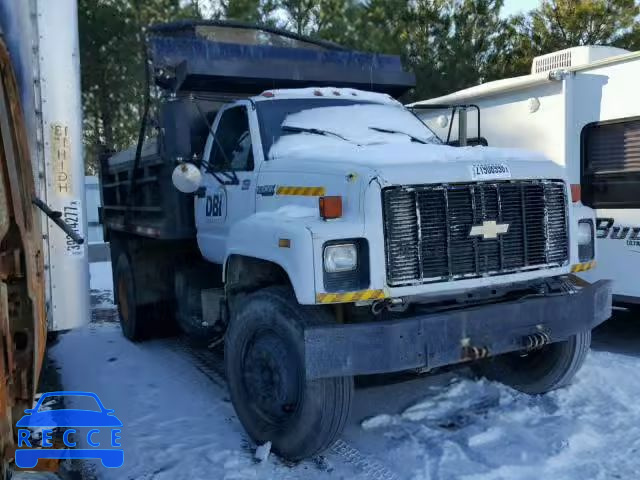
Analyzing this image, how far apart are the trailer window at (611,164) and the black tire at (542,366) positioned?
186 cm

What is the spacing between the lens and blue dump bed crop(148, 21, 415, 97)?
18.0 feet

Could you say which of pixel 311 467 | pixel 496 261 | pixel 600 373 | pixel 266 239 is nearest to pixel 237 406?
pixel 311 467

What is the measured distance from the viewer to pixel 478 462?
12.8 ft

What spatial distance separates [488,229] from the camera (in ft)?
13.3

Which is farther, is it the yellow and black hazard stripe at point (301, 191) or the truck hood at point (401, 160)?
the yellow and black hazard stripe at point (301, 191)

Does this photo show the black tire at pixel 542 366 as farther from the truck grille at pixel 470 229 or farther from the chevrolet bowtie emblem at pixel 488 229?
the chevrolet bowtie emblem at pixel 488 229

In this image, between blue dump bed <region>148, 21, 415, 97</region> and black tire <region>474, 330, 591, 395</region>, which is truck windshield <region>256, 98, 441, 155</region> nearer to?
blue dump bed <region>148, 21, 415, 97</region>

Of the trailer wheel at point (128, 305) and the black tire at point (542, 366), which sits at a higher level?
the trailer wheel at point (128, 305)

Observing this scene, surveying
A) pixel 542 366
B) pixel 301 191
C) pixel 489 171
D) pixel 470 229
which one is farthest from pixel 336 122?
pixel 542 366

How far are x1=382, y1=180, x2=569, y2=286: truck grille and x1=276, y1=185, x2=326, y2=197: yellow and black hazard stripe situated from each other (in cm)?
46

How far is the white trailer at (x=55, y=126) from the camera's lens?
3715 mm

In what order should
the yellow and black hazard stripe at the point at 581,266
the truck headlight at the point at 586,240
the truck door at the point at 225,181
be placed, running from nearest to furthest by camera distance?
the yellow and black hazard stripe at the point at 581,266 < the truck headlight at the point at 586,240 < the truck door at the point at 225,181

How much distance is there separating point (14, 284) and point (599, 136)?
545 cm

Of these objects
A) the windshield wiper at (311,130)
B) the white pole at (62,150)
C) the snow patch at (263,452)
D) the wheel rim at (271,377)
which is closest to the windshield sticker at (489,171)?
the windshield wiper at (311,130)
